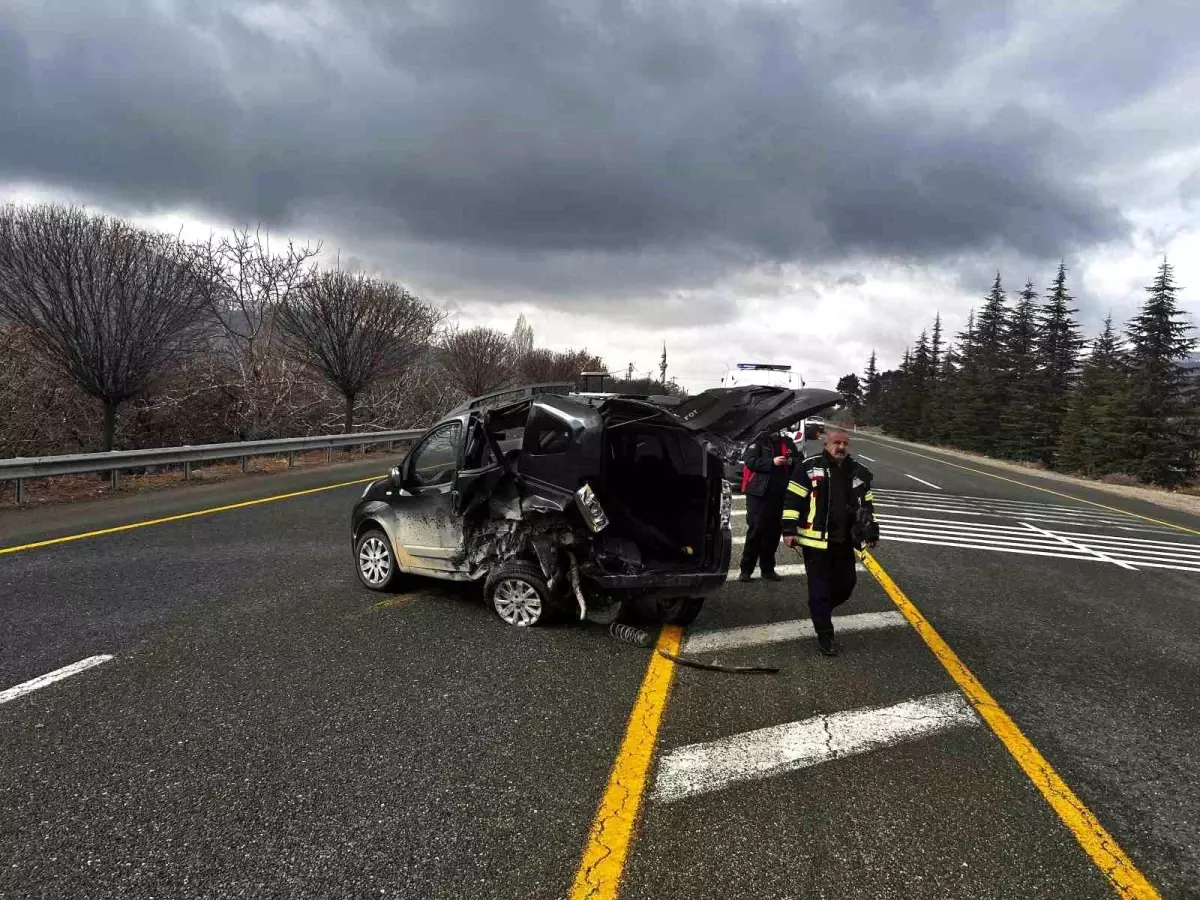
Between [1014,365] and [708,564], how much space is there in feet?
164

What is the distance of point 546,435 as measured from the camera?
199 inches

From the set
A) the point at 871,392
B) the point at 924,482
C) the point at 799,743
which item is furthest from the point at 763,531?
the point at 871,392

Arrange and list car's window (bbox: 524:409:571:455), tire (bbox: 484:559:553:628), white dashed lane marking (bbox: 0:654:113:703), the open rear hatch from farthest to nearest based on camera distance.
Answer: tire (bbox: 484:559:553:628) → car's window (bbox: 524:409:571:455) → the open rear hatch → white dashed lane marking (bbox: 0:654:113:703)

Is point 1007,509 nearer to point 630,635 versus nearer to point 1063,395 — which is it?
point 630,635

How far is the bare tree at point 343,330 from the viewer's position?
2322cm

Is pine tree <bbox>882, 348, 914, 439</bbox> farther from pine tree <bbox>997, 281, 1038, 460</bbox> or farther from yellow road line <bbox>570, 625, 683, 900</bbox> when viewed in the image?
yellow road line <bbox>570, 625, 683, 900</bbox>

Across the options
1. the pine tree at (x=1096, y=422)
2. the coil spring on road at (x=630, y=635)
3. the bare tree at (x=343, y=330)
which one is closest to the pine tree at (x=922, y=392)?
the pine tree at (x=1096, y=422)

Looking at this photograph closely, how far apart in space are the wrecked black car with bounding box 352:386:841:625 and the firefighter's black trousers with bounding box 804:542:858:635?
25.5 inches

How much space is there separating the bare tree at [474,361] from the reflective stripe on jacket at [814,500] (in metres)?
34.1

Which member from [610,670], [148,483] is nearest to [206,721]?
[610,670]

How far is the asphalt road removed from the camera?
2.59 meters

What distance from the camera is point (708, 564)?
5.12m

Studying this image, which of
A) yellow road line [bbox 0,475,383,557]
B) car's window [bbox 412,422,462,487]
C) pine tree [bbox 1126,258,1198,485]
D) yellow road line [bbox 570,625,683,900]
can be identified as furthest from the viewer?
pine tree [bbox 1126,258,1198,485]

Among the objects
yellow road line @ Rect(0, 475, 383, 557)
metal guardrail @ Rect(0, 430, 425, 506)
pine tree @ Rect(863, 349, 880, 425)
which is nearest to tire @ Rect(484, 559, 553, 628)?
yellow road line @ Rect(0, 475, 383, 557)
